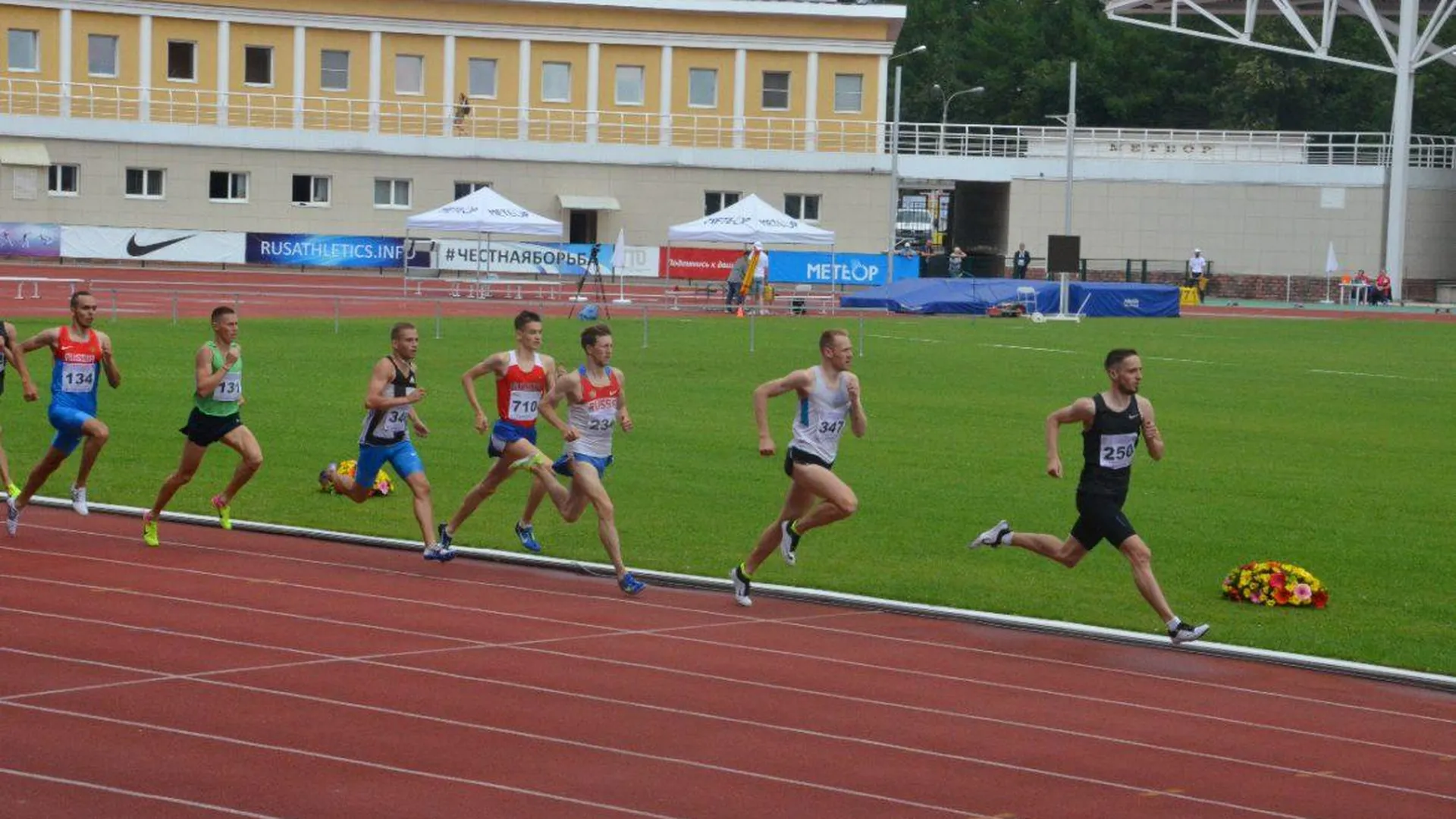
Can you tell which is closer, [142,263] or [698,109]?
[142,263]

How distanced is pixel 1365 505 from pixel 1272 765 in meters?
9.77

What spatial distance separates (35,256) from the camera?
5475 cm

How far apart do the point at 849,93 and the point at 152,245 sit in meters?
24.4

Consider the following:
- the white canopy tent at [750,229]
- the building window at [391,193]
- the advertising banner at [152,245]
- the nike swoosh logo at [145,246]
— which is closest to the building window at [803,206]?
the building window at [391,193]

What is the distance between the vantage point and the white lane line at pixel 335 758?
866 centimetres

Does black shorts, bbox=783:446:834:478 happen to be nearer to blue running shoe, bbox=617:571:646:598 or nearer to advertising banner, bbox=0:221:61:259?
blue running shoe, bbox=617:571:646:598

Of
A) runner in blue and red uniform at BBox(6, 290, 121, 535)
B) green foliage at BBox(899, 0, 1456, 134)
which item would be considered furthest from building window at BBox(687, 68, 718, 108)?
runner in blue and red uniform at BBox(6, 290, 121, 535)

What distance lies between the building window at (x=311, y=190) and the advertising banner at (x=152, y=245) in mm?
5622

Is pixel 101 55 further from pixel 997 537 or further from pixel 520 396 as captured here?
pixel 997 537

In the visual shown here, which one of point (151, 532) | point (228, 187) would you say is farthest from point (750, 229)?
point (151, 532)

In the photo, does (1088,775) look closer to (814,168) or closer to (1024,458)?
(1024,458)

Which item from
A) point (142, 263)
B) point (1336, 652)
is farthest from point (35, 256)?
point (1336, 652)

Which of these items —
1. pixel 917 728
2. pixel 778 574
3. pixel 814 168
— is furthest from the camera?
pixel 814 168

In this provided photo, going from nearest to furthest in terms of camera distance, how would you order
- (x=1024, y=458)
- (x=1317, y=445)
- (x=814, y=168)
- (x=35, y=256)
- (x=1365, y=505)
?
(x=1365, y=505), (x=1024, y=458), (x=1317, y=445), (x=35, y=256), (x=814, y=168)
